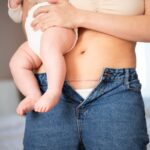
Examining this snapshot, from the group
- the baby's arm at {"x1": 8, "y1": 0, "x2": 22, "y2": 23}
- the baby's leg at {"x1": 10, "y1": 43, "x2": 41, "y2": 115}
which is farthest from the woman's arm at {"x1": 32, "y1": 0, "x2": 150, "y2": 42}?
the baby's arm at {"x1": 8, "y1": 0, "x2": 22, "y2": 23}

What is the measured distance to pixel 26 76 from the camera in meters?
0.86

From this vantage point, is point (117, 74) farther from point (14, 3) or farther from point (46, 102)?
point (14, 3)

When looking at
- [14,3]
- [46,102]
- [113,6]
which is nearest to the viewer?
[46,102]

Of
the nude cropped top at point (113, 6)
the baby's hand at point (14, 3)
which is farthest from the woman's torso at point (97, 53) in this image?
the baby's hand at point (14, 3)

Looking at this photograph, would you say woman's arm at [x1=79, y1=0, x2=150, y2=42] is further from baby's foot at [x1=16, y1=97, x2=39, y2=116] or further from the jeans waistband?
baby's foot at [x1=16, y1=97, x2=39, y2=116]

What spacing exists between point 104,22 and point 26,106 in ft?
0.94

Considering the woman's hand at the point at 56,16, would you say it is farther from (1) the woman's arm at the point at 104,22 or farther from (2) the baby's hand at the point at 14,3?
(2) the baby's hand at the point at 14,3

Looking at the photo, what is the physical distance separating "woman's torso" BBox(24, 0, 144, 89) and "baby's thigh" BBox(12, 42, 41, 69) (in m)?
0.10

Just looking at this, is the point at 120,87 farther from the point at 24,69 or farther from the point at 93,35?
the point at 24,69

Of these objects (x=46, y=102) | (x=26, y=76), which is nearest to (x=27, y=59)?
(x=26, y=76)

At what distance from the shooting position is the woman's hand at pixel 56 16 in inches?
32.2

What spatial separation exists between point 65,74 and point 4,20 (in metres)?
1.80

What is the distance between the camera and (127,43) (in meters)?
0.86

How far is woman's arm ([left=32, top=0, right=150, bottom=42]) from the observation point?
2.64ft
